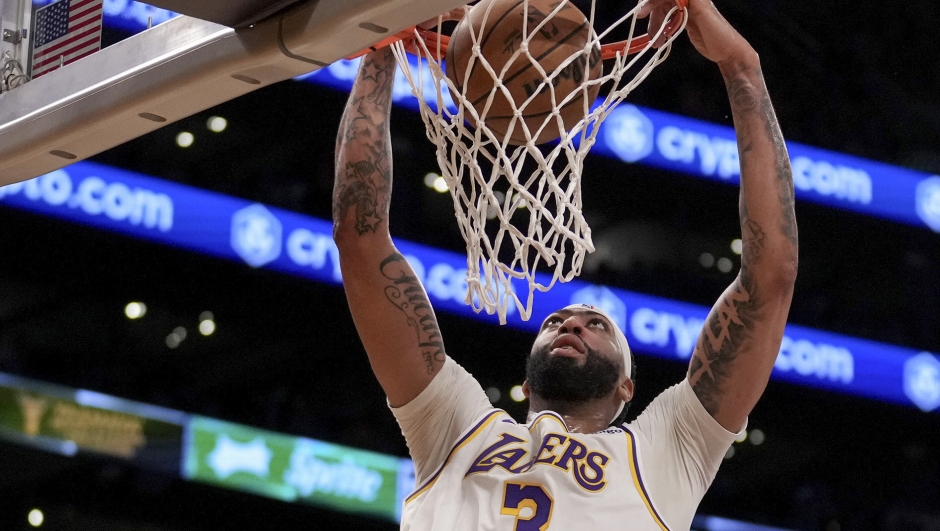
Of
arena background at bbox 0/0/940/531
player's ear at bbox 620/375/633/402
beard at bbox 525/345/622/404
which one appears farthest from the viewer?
arena background at bbox 0/0/940/531

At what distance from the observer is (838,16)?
636 cm

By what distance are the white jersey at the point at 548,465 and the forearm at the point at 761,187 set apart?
1.07 feet

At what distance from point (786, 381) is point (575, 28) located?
3523 mm

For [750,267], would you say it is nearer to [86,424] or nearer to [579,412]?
[579,412]

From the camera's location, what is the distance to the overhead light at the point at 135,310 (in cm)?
509

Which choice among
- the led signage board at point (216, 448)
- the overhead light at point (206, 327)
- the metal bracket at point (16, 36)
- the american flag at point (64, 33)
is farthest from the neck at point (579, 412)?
the overhead light at point (206, 327)

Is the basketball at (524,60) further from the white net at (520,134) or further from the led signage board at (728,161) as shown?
the led signage board at (728,161)

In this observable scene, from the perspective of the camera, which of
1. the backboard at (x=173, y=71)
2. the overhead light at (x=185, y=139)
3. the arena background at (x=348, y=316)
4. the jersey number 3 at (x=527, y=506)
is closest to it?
the backboard at (x=173, y=71)

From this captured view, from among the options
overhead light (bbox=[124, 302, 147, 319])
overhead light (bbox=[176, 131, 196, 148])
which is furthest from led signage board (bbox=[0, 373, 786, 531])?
overhead light (bbox=[176, 131, 196, 148])

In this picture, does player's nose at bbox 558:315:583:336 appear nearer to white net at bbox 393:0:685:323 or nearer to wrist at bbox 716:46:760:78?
white net at bbox 393:0:685:323

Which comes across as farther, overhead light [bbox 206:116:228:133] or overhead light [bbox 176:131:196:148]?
overhead light [bbox 206:116:228:133]

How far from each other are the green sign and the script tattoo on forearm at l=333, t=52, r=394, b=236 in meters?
2.37

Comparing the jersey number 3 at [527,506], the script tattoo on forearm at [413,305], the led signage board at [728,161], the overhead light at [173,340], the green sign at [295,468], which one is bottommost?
the jersey number 3 at [527,506]

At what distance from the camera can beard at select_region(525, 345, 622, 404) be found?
2953mm
